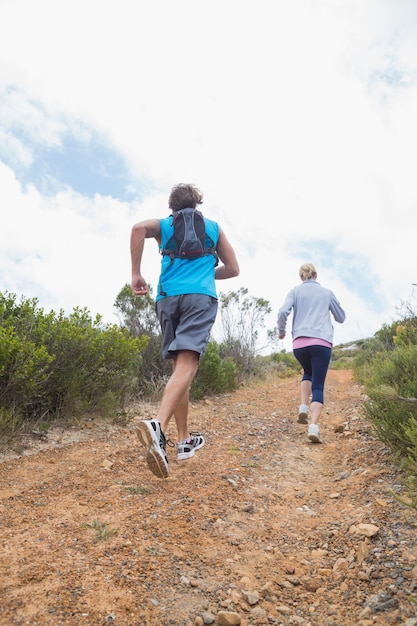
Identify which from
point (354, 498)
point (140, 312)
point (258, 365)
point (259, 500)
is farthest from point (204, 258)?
point (258, 365)

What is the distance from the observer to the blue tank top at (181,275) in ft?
12.1

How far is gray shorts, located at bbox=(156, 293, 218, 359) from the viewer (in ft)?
11.9

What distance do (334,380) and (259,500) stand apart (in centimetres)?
826

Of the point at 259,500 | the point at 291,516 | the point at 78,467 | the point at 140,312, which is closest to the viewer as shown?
the point at 291,516

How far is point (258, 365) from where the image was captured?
11.5 m

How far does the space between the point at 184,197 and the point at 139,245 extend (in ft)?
1.82

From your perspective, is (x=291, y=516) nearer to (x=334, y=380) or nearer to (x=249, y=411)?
(x=249, y=411)

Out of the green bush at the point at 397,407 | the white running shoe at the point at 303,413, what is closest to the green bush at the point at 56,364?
the white running shoe at the point at 303,413

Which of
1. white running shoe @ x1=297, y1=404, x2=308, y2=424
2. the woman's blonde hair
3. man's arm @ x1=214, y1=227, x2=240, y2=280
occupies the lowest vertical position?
white running shoe @ x1=297, y1=404, x2=308, y2=424

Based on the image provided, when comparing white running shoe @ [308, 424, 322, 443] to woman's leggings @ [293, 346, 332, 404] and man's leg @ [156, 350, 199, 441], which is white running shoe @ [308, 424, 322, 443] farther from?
man's leg @ [156, 350, 199, 441]

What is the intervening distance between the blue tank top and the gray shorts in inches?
1.8

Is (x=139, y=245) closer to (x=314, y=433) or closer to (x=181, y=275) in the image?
(x=181, y=275)

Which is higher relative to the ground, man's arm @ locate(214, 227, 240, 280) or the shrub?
man's arm @ locate(214, 227, 240, 280)

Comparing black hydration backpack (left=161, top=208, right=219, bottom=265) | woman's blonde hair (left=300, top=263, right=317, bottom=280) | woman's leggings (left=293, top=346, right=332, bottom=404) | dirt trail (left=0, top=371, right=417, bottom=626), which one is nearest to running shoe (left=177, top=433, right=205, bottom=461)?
dirt trail (left=0, top=371, right=417, bottom=626)
